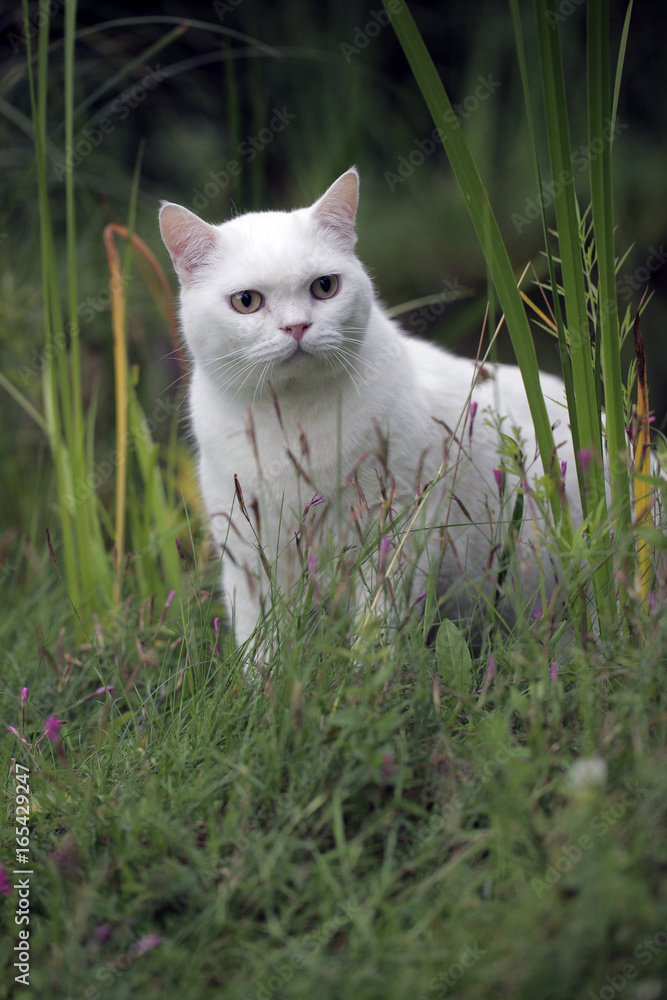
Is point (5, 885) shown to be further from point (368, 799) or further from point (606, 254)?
point (606, 254)

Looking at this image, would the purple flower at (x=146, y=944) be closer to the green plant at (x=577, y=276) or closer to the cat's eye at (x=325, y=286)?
the green plant at (x=577, y=276)

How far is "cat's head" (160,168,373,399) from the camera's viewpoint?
1.57 metres

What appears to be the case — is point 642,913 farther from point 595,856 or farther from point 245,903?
point 245,903

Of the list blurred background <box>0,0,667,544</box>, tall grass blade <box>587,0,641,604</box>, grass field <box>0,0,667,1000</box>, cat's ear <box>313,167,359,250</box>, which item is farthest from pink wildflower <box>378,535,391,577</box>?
blurred background <box>0,0,667,544</box>

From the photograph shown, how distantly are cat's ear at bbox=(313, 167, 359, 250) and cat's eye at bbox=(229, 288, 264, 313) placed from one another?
0.83ft

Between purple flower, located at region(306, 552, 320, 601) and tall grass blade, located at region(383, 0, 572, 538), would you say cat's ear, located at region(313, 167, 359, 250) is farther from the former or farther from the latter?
purple flower, located at region(306, 552, 320, 601)

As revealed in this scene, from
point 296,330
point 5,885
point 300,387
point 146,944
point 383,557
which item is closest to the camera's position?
point 146,944

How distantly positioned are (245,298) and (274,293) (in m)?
0.07

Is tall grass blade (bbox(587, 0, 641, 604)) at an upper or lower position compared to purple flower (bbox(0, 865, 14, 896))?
upper

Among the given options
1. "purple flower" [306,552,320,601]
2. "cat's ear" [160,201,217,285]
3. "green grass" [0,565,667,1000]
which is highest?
"cat's ear" [160,201,217,285]

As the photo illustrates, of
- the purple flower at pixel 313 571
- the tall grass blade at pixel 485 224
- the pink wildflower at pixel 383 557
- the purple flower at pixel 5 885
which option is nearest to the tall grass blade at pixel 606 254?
the tall grass blade at pixel 485 224

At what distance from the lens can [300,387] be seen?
5.46 feet

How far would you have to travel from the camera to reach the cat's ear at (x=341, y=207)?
167 cm

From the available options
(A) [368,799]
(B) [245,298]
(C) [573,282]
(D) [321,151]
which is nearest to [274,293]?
(B) [245,298]
